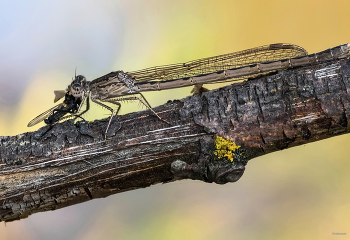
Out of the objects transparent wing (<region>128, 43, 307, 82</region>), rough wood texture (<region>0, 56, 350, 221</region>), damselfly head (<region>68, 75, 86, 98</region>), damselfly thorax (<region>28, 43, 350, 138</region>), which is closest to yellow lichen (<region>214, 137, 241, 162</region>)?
rough wood texture (<region>0, 56, 350, 221</region>)

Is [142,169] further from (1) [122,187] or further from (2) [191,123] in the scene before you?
(2) [191,123]

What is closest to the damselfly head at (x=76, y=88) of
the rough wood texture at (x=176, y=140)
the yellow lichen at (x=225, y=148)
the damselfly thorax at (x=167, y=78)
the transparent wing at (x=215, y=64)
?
the damselfly thorax at (x=167, y=78)

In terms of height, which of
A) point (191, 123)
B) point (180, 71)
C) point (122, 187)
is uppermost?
point (180, 71)

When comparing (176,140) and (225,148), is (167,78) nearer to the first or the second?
(176,140)

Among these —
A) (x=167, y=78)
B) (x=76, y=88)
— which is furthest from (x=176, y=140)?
(x=76, y=88)

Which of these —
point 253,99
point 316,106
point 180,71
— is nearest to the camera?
point 316,106

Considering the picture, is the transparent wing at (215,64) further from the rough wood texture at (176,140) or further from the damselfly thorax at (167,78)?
the rough wood texture at (176,140)

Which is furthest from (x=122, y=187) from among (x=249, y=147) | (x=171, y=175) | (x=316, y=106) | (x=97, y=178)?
(x=316, y=106)

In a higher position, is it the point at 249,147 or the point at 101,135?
the point at 101,135
